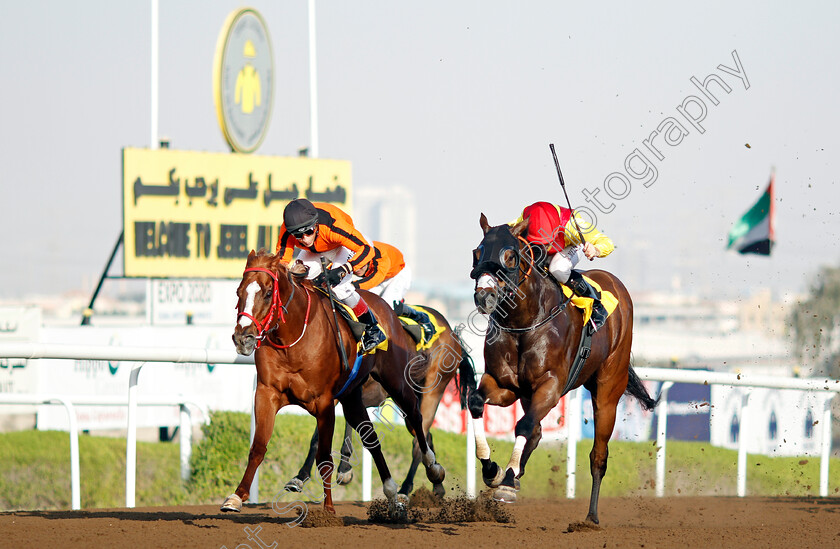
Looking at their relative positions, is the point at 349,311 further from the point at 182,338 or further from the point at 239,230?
the point at 239,230

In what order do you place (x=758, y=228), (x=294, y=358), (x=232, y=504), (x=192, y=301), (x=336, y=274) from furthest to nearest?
(x=192, y=301) → (x=758, y=228) → (x=336, y=274) → (x=294, y=358) → (x=232, y=504)

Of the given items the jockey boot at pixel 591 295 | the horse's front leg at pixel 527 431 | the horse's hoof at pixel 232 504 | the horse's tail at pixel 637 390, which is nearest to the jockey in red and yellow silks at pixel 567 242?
the jockey boot at pixel 591 295

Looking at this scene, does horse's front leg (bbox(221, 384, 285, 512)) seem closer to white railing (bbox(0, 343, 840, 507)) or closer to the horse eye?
white railing (bbox(0, 343, 840, 507))

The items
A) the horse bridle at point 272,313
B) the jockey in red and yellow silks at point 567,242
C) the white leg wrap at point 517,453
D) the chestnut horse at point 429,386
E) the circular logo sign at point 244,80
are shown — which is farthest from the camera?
the circular logo sign at point 244,80

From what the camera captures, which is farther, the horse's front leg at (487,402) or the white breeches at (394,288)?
the white breeches at (394,288)

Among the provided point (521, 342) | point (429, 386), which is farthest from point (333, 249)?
point (429, 386)

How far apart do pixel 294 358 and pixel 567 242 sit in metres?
1.80

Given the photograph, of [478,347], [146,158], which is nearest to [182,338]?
[146,158]

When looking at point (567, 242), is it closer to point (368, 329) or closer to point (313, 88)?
point (368, 329)

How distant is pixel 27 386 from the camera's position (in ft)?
44.9

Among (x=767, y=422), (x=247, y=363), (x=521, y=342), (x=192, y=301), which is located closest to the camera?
(x=521, y=342)

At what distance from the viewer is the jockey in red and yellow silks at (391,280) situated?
246 inches

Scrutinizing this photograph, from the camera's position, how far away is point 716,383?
7.63 metres

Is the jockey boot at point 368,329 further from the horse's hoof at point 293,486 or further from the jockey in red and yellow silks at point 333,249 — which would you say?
the horse's hoof at point 293,486
